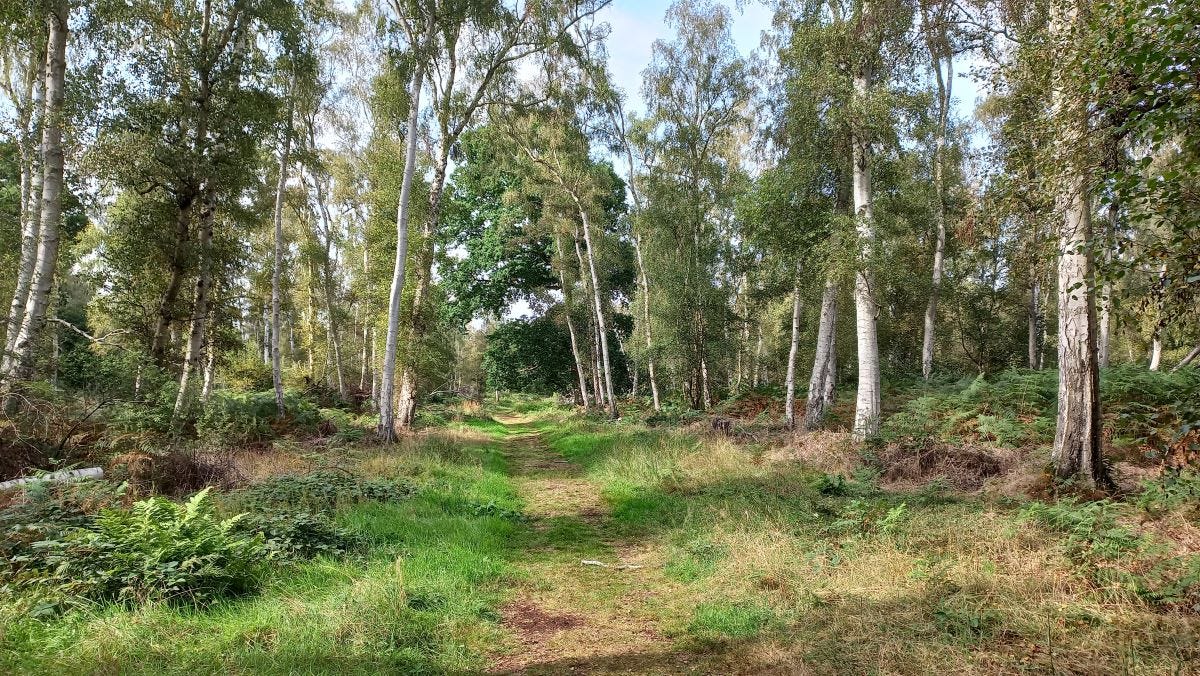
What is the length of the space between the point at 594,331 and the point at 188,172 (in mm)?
18733

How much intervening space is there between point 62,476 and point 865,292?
13.1 metres

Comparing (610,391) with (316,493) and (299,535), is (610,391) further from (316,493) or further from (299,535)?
(299,535)

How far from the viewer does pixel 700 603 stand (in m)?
5.19

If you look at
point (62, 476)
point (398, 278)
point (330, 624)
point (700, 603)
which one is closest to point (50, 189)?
point (62, 476)

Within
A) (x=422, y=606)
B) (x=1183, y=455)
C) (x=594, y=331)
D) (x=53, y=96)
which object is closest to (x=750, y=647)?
(x=422, y=606)

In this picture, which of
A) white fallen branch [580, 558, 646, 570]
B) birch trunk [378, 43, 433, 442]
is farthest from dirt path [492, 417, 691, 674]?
birch trunk [378, 43, 433, 442]

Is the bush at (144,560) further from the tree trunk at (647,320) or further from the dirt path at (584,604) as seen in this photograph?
the tree trunk at (647,320)

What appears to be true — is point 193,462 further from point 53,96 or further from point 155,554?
point 53,96

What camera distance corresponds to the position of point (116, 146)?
1049 centimetres

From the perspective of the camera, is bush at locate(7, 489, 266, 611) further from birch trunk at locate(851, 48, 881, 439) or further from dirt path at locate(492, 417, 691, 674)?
birch trunk at locate(851, 48, 881, 439)

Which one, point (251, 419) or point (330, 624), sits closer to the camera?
point (330, 624)

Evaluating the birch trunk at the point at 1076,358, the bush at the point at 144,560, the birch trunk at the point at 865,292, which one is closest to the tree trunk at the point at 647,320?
the birch trunk at the point at 865,292

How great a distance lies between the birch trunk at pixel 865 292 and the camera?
10836 mm

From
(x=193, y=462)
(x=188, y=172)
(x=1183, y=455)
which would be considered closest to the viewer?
(x=1183, y=455)
